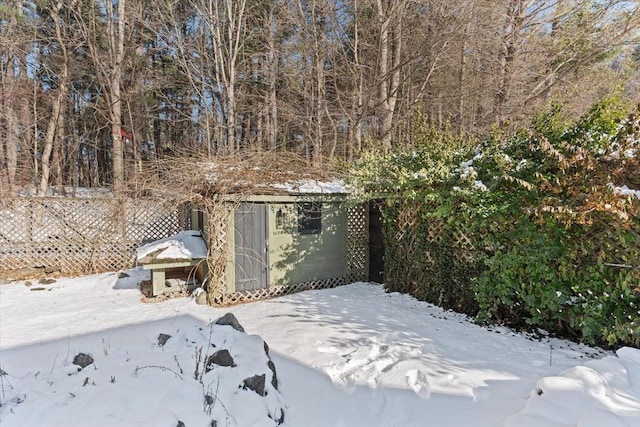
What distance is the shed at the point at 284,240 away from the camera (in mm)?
5012

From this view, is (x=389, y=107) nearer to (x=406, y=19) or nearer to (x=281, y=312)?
(x=406, y=19)

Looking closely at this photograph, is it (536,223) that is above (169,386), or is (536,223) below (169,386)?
above

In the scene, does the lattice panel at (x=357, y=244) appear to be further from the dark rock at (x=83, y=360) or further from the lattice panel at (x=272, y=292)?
the dark rock at (x=83, y=360)

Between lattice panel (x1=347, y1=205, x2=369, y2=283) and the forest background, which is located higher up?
the forest background

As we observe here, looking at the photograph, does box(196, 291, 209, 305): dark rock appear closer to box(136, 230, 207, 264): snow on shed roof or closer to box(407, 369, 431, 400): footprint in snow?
box(136, 230, 207, 264): snow on shed roof

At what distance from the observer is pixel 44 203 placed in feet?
22.4

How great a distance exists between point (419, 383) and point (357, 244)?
3635 millimetres

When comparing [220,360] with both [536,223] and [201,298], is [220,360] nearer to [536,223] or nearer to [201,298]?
[201,298]

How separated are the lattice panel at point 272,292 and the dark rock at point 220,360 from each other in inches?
95.8

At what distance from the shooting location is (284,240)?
5.47 meters

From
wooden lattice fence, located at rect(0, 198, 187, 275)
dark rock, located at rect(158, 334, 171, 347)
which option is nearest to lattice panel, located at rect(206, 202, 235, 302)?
dark rock, located at rect(158, 334, 171, 347)

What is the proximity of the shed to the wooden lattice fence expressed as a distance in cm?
217

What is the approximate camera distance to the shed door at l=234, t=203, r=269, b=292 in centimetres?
511

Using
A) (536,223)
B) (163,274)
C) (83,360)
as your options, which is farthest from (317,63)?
(83,360)
